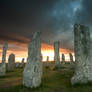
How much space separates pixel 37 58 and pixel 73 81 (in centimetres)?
454

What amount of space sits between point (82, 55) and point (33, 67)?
18.1 ft

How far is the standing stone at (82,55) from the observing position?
977 cm

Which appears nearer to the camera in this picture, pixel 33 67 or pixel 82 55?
Answer: pixel 33 67

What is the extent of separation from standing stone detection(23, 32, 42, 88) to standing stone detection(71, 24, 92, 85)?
3.91 meters

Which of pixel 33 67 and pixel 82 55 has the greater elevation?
pixel 82 55

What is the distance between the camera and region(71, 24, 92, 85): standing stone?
32.1ft

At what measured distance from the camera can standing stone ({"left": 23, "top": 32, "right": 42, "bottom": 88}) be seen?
8898 millimetres

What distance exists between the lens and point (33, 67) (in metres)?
9.09

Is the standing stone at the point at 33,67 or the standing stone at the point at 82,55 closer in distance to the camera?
the standing stone at the point at 33,67

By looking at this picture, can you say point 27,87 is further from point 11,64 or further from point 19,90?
point 11,64

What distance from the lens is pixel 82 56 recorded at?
33.5 ft

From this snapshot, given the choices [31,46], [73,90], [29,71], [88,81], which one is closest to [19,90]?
[29,71]

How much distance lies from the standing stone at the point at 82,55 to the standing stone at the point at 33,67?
12.8ft

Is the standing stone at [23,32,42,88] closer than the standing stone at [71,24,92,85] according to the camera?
Yes
